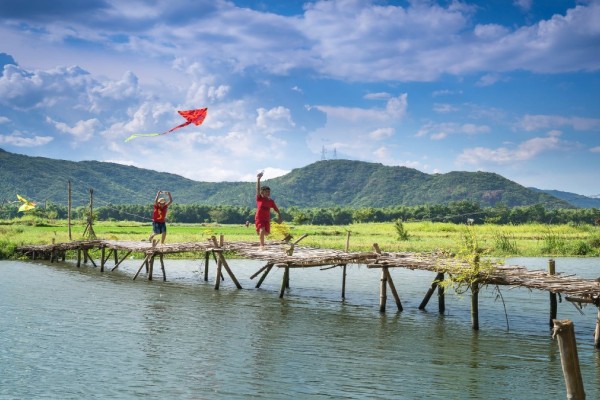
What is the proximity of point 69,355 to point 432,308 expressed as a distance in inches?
429

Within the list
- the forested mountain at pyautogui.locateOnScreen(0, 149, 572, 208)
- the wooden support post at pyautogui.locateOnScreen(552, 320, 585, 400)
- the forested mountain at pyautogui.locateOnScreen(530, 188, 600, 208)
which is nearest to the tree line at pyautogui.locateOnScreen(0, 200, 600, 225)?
the forested mountain at pyautogui.locateOnScreen(0, 149, 572, 208)

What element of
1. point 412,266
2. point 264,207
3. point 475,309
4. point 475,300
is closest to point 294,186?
point 264,207

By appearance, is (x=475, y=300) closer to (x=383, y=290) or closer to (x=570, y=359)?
(x=383, y=290)

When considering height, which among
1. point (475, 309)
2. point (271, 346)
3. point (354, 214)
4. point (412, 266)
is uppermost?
point (354, 214)

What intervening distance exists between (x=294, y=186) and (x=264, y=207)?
114 meters

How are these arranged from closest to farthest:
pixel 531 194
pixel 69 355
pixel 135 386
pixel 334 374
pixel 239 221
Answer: pixel 135 386 → pixel 334 374 → pixel 69 355 → pixel 239 221 → pixel 531 194

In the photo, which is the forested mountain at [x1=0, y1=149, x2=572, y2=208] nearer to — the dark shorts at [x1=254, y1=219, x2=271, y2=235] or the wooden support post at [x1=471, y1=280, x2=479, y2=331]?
the dark shorts at [x1=254, y1=219, x2=271, y2=235]

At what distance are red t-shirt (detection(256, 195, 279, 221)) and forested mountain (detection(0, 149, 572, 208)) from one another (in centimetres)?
9704

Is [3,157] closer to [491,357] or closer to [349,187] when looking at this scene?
[349,187]

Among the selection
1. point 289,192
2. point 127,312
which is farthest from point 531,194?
point 127,312

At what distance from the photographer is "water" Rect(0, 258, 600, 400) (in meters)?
10.8

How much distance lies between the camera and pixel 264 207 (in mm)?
19594

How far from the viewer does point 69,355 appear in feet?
42.2

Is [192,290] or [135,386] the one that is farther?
[192,290]
